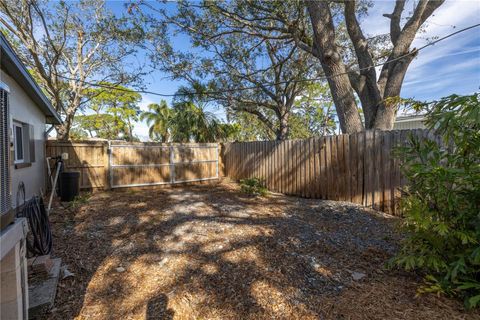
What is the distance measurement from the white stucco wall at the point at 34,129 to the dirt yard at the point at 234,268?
1.05 metres

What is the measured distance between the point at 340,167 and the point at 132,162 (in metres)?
6.54

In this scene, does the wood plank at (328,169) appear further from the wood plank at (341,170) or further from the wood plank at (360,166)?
the wood plank at (360,166)

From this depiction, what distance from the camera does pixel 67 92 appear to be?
12055mm

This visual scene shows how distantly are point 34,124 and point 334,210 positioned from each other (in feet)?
24.6

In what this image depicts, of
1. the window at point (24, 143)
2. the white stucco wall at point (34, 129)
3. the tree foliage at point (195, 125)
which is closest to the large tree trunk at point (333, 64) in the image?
the white stucco wall at point (34, 129)

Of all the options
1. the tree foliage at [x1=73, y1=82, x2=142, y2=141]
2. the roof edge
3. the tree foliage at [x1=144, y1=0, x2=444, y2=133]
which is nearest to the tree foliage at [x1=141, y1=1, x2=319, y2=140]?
the tree foliage at [x1=144, y1=0, x2=444, y2=133]

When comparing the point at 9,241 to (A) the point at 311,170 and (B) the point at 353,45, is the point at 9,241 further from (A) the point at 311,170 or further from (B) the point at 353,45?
(B) the point at 353,45

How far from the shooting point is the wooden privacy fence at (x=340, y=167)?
4879mm

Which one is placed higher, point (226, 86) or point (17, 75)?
point (226, 86)

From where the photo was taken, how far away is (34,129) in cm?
606

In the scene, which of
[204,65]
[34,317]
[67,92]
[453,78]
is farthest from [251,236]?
[67,92]

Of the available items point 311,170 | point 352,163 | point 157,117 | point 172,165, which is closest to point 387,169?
point 352,163

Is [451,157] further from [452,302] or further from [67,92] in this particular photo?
[67,92]

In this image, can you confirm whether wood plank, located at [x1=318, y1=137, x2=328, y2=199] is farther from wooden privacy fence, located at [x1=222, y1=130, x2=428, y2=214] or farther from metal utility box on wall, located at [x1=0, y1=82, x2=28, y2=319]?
metal utility box on wall, located at [x1=0, y1=82, x2=28, y2=319]
